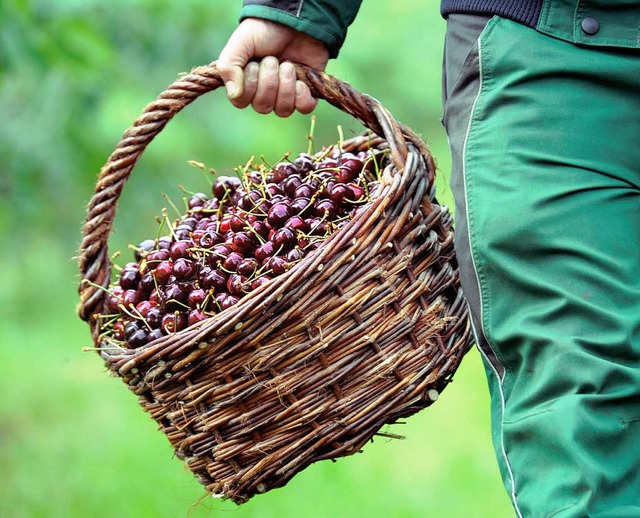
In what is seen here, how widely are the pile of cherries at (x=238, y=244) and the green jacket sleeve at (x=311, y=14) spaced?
0.72 ft

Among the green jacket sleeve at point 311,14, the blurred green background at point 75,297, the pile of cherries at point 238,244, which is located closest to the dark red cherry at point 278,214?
the pile of cherries at point 238,244

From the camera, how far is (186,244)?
1.68 meters

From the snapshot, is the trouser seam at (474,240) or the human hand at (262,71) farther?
the human hand at (262,71)

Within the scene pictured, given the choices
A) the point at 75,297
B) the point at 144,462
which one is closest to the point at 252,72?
the point at 144,462

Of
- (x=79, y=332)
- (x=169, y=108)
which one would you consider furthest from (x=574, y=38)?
(x=79, y=332)

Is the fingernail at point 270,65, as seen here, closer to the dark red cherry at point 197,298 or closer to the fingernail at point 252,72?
the fingernail at point 252,72

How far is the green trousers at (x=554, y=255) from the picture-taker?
1.18 m

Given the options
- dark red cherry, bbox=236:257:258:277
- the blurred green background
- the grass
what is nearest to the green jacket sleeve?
dark red cherry, bbox=236:257:258:277

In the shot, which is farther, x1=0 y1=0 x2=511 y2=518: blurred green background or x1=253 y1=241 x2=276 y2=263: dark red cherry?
x1=0 y1=0 x2=511 y2=518: blurred green background

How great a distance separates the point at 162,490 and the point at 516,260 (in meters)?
2.17

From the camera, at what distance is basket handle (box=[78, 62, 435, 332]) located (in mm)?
1624

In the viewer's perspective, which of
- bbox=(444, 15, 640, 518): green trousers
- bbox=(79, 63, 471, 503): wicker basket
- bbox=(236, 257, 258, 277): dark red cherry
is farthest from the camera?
bbox=(236, 257, 258, 277): dark red cherry

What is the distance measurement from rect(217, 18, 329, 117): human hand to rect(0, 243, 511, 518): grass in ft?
4.35

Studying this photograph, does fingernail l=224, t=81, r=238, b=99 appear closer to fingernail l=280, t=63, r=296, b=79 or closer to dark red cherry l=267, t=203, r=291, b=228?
fingernail l=280, t=63, r=296, b=79
